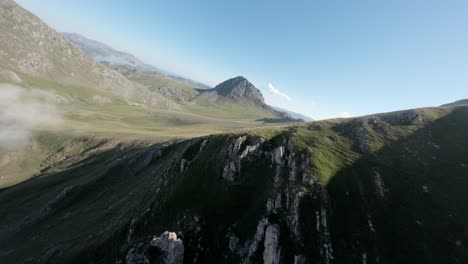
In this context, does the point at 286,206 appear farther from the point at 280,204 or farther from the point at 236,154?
the point at 236,154

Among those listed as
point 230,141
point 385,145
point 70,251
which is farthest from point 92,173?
point 385,145

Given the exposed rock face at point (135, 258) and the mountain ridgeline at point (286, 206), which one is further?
→ the exposed rock face at point (135, 258)

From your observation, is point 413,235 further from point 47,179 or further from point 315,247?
point 47,179

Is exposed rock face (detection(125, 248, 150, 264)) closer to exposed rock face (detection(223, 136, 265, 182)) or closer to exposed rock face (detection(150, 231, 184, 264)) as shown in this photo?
exposed rock face (detection(150, 231, 184, 264))

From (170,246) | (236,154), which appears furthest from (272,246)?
(236,154)

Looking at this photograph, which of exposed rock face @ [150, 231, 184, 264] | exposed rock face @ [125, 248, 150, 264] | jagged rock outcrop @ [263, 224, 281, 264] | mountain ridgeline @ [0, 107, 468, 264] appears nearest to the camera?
jagged rock outcrop @ [263, 224, 281, 264]

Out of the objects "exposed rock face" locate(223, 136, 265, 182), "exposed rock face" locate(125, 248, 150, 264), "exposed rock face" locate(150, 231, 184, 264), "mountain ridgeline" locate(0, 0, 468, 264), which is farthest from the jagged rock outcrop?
"exposed rock face" locate(125, 248, 150, 264)

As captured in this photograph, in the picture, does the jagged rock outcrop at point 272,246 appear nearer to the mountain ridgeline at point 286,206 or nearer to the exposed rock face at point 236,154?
the mountain ridgeline at point 286,206

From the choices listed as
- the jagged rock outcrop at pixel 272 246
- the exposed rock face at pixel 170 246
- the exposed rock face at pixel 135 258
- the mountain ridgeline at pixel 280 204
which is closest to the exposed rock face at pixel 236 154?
the mountain ridgeline at pixel 280 204

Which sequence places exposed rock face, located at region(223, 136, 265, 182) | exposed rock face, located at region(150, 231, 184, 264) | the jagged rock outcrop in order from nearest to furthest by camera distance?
1. the jagged rock outcrop
2. exposed rock face, located at region(150, 231, 184, 264)
3. exposed rock face, located at region(223, 136, 265, 182)
